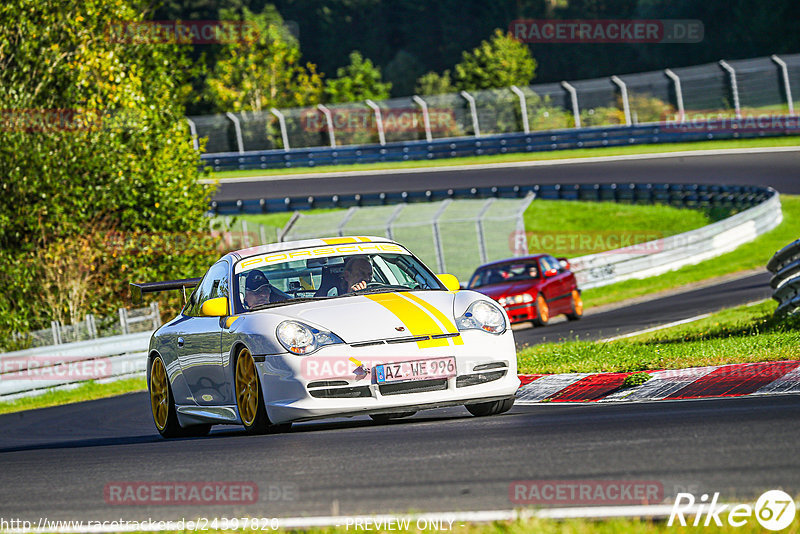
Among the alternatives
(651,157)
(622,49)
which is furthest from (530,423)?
(622,49)

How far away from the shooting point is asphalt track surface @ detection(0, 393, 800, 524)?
5129 mm

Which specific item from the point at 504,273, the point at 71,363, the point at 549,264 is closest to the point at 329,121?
the point at 504,273

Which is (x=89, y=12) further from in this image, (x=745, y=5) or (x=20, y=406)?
(x=745, y=5)

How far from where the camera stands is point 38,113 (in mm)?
23141

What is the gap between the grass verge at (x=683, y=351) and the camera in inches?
394

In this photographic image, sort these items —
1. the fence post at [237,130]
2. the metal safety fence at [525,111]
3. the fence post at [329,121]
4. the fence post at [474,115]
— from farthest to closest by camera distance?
the fence post at [237,130], the fence post at [329,121], the fence post at [474,115], the metal safety fence at [525,111]

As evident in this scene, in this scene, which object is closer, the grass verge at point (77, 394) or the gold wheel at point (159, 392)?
the gold wheel at point (159, 392)

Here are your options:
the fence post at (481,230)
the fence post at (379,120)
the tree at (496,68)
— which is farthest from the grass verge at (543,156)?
the tree at (496,68)

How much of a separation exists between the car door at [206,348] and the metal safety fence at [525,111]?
3636cm

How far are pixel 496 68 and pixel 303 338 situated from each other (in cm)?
6299

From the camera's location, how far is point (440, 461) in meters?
6.02

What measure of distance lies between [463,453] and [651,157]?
3729 cm

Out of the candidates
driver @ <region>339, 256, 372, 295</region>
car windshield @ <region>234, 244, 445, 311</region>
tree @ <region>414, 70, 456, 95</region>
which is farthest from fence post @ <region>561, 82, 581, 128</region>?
driver @ <region>339, 256, 372, 295</region>

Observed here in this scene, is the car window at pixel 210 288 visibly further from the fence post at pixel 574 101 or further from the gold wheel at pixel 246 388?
the fence post at pixel 574 101
